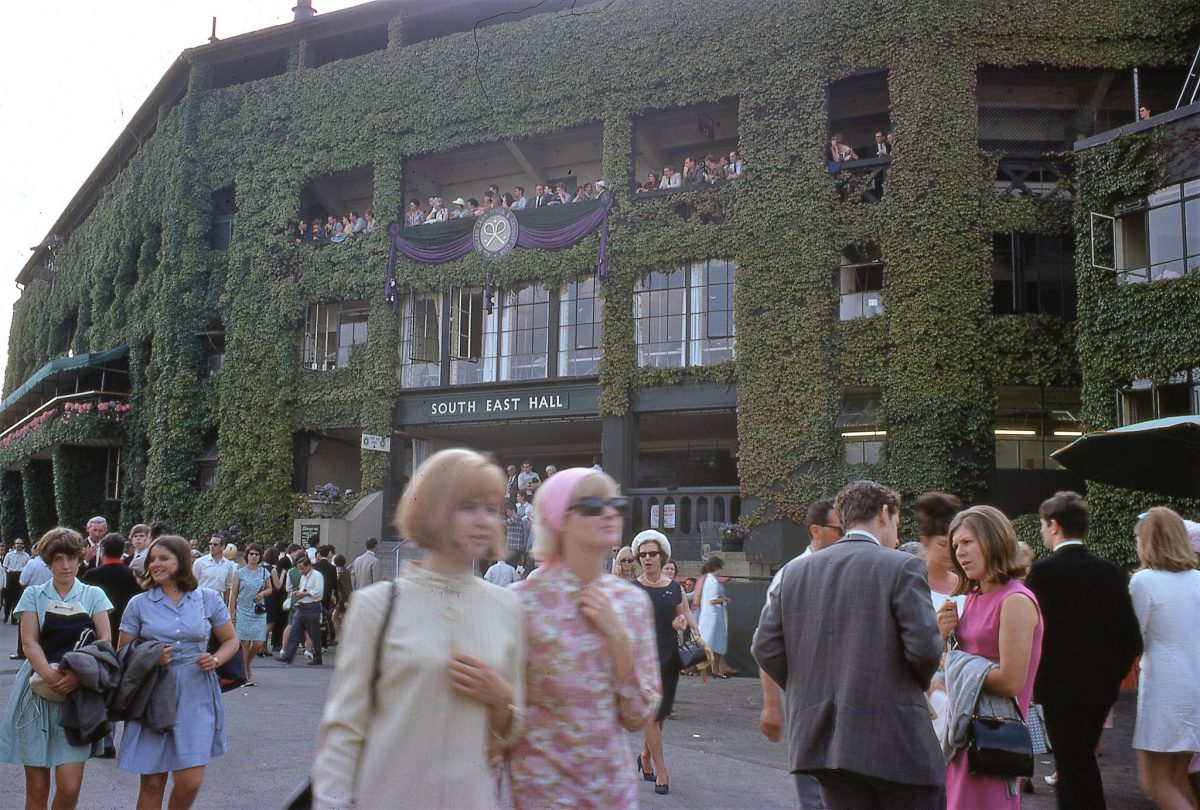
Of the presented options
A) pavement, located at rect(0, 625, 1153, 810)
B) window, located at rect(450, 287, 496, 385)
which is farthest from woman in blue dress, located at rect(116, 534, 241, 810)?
window, located at rect(450, 287, 496, 385)

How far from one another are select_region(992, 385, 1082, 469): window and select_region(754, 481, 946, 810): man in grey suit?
65.3 ft

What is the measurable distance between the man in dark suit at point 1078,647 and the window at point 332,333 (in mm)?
25947

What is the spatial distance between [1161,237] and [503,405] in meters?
15.2

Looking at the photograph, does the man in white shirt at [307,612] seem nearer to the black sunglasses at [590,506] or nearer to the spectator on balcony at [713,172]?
the spectator on balcony at [713,172]

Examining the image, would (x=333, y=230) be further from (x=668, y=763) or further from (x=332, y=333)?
(x=668, y=763)

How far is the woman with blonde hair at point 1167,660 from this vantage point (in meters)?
5.70

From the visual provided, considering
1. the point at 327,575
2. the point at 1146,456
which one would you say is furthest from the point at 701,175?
the point at 1146,456

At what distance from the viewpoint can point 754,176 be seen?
2436 cm

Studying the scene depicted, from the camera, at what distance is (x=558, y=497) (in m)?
3.35

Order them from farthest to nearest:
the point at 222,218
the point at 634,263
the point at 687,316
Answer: the point at 222,218, the point at 634,263, the point at 687,316

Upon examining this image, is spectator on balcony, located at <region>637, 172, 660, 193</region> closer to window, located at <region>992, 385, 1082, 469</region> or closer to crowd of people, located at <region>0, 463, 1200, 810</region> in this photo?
window, located at <region>992, 385, 1082, 469</region>

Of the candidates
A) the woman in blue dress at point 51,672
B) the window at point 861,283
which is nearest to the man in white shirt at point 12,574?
the window at point 861,283

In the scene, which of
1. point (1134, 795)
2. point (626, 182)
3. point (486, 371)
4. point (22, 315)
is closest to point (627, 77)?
A: point (626, 182)

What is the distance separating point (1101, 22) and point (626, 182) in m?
11.1
